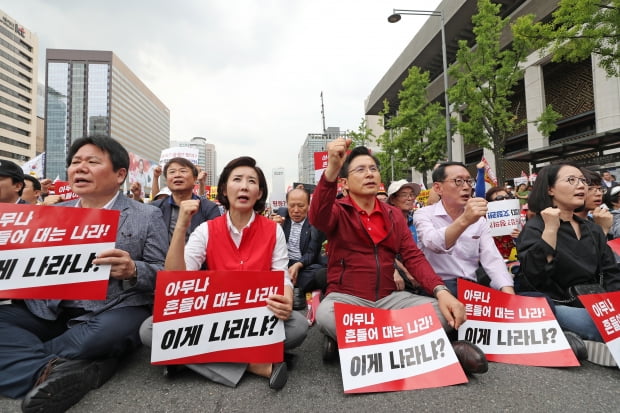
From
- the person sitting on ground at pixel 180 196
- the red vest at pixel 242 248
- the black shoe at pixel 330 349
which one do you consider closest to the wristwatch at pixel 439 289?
the black shoe at pixel 330 349

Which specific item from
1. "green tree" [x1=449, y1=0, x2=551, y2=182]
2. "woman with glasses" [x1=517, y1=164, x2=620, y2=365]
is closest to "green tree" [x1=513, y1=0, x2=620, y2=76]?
"green tree" [x1=449, y1=0, x2=551, y2=182]

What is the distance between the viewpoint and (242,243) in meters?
2.35

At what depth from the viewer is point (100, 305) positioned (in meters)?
2.07

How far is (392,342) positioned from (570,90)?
19.9 metres

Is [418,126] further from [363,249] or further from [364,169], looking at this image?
[363,249]

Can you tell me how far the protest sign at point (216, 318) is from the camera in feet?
6.15

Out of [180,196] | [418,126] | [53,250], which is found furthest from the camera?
[418,126]

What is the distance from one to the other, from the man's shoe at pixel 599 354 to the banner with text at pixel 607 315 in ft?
0.21

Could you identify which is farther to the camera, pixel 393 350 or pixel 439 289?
pixel 439 289

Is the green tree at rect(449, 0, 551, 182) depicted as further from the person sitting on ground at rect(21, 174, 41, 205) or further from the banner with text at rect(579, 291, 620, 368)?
the person sitting on ground at rect(21, 174, 41, 205)

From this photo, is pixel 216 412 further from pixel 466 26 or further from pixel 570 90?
pixel 466 26

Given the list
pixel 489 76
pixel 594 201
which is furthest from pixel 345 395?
pixel 489 76

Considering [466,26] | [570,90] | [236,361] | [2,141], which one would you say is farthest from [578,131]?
[2,141]

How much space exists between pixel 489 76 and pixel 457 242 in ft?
43.6
